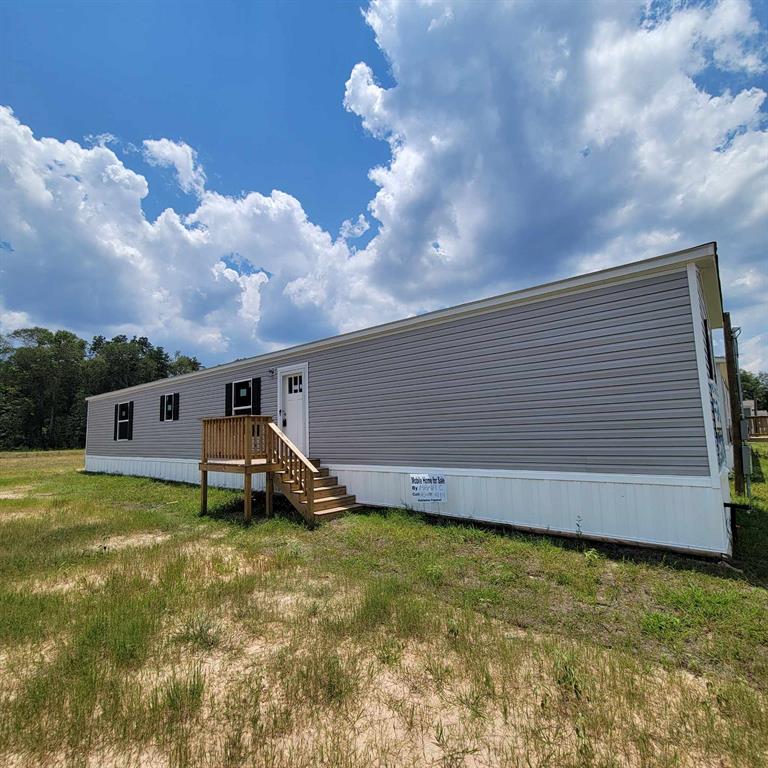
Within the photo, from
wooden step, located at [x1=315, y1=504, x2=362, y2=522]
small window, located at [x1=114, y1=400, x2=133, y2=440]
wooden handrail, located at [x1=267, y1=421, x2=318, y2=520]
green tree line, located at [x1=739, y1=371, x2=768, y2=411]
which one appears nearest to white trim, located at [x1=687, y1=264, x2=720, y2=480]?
wooden step, located at [x1=315, y1=504, x2=362, y2=522]

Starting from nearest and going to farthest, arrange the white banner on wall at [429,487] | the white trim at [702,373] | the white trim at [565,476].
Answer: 1. the white trim at [702,373]
2. the white trim at [565,476]
3. the white banner on wall at [429,487]

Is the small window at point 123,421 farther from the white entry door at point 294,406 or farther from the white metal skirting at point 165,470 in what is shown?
the white entry door at point 294,406

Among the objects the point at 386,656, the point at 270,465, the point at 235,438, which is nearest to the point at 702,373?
the point at 386,656

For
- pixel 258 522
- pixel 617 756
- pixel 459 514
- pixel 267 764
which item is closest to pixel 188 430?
pixel 258 522

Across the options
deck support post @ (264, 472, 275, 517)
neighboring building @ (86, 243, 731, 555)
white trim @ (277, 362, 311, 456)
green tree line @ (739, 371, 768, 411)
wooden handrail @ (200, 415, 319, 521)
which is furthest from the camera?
green tree line @ (739, 371, 768, 411)

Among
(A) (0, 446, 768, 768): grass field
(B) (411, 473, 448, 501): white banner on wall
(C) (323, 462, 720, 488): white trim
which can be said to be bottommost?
(A) (0, 446, 768, 768): grass field

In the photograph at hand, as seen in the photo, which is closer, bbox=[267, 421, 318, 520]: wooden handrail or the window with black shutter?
bbox=[267, 421, 318, 520]: wooden handrail

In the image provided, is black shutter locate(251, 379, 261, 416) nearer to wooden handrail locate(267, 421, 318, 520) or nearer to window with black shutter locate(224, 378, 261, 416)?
window with black shutter locate(224, 378, 261, 416)

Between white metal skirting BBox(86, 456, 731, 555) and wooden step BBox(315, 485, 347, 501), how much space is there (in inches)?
20.9

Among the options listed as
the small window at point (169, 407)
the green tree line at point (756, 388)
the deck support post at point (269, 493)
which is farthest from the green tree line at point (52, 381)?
the green tree line at point (756, 388)

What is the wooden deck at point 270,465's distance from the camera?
7.25 meters

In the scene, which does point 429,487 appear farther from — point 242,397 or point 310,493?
point 242,397

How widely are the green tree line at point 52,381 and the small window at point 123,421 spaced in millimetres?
31827

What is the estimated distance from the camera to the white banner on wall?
6.77 m
